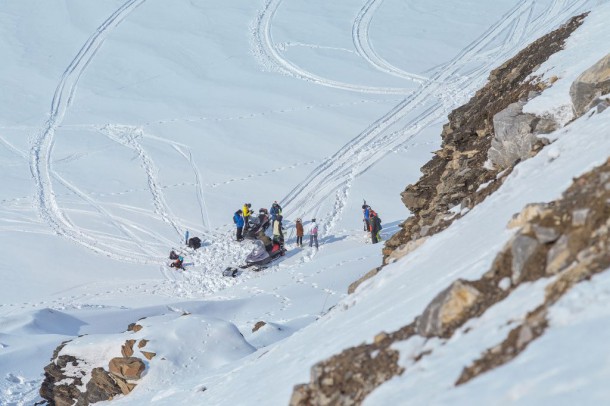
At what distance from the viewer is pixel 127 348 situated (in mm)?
11797

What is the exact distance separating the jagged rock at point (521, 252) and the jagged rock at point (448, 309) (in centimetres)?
32

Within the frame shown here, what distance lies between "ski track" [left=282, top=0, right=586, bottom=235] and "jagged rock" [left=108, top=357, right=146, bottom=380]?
380 inches

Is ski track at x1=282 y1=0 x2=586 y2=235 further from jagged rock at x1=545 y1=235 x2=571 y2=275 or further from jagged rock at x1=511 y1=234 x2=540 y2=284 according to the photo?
jagged rock at x1=545 y1=235 x2=571 y2=275

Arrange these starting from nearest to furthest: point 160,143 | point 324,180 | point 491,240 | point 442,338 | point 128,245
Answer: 1. point 442,338
2. point 491,240
3. point 128,245
4. point 324,180
5. point 160,143

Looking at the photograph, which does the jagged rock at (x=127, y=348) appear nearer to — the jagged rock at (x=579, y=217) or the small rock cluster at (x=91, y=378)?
the small rock cluster at (x=91, y=378)

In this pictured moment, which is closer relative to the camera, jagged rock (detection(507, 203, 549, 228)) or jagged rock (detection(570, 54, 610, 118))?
jagged rock (detection(507, 203, 549, 228))

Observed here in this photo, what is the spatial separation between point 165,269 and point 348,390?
14.5 m

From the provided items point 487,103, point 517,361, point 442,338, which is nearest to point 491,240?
point 442,338

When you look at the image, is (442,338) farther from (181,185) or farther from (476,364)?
(181,185)

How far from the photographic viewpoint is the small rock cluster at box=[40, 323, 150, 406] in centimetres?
1151

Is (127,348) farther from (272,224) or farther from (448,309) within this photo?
(272,224)

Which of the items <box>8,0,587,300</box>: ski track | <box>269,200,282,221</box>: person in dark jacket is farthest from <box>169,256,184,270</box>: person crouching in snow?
<box>269,200,282,221</box>: person in dark jacket

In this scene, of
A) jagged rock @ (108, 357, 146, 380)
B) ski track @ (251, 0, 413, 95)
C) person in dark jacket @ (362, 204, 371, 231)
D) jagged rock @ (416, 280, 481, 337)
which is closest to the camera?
jagged rock @ (416, 280, 481, 337)

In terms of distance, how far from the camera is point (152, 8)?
39188 millimetres
